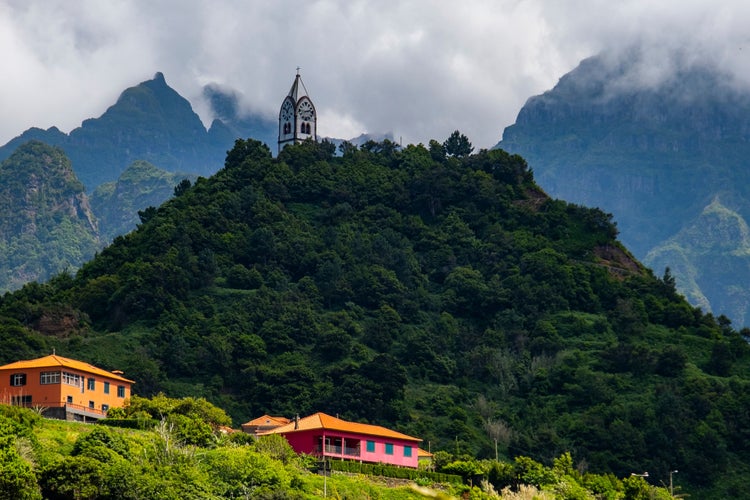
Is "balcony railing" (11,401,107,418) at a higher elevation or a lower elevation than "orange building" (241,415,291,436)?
lower

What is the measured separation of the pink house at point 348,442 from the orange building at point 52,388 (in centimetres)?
1145

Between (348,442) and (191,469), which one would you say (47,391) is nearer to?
(348,442)

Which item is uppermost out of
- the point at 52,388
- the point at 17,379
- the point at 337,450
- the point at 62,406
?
the point at 17,379

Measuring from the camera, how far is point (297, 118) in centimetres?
15350

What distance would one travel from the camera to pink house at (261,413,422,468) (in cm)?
8281

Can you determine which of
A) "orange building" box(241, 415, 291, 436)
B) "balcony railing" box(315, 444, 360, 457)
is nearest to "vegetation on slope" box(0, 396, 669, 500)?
"balcony railing" box(315, 444, 360, 457)

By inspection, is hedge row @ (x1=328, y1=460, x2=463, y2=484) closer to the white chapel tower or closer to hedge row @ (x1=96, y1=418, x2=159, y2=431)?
hedge row @ (x1=96, y1=418, x2=159, y2=431)

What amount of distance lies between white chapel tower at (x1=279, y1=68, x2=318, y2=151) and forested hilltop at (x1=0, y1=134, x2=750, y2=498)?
383 cm

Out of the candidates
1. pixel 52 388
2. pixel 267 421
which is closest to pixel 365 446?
pixel 267 421

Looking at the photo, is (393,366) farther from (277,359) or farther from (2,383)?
(2,383)

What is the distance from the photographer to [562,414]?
112 meters

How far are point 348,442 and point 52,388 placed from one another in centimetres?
1696

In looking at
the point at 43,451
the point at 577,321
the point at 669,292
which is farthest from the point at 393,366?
the point at 43,451

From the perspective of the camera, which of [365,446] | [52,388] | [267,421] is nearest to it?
[365,446]
